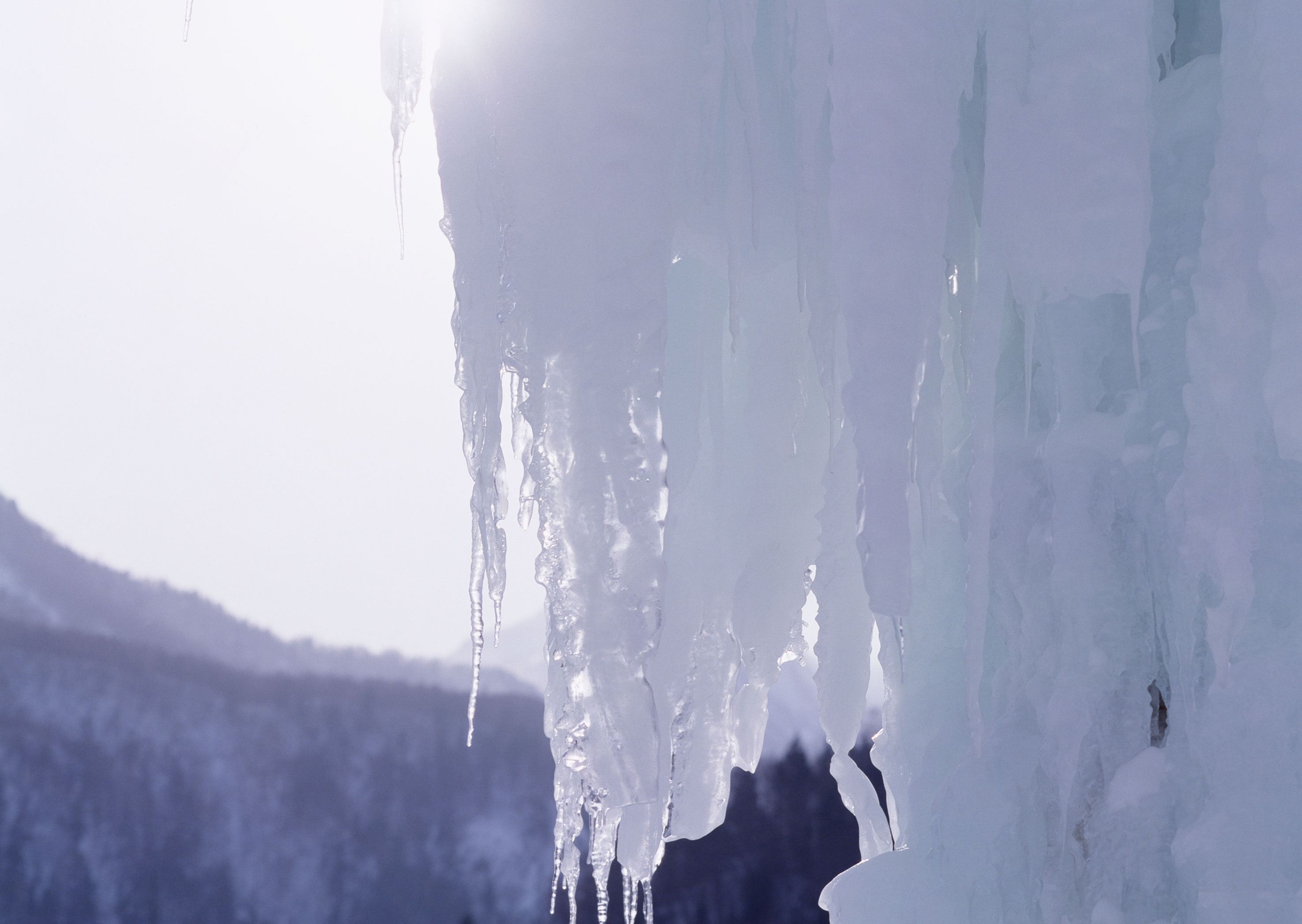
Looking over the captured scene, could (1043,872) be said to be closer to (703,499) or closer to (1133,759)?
(1133,759)

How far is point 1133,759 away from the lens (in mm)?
979

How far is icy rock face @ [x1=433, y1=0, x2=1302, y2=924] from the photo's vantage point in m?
0.87

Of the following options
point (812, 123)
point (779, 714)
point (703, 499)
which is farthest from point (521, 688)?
point (812, 123)

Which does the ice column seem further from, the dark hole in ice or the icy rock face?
the dark hole in ice

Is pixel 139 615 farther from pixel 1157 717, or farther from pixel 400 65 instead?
pixel 1157 717

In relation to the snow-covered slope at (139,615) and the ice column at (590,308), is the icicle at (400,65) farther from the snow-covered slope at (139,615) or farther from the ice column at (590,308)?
the snow-covered slope at (139,615)

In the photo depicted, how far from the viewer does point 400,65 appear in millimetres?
1332

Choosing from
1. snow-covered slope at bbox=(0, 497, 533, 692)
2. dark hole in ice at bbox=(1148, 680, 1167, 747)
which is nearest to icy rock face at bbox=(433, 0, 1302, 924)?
dark hole in ice at bbox=(1148, 680, 1167, 747)

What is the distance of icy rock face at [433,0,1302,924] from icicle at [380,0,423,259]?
0.13 meters

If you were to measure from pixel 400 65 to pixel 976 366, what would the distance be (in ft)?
3.01

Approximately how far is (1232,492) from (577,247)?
2.52 feet

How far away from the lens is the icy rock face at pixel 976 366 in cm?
87

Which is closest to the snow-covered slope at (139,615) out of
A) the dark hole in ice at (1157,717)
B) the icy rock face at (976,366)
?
the icy rock face at (976,366)

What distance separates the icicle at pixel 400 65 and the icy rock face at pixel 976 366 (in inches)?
5.0
